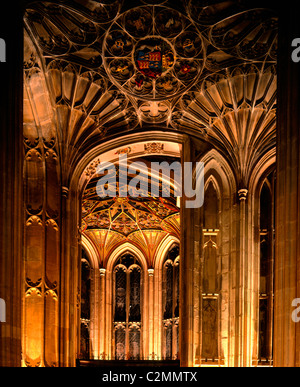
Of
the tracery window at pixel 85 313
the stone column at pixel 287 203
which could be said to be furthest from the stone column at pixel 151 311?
the stone column at pixel 287 203

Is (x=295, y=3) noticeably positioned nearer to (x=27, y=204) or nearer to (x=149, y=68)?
(x=149, y=68)

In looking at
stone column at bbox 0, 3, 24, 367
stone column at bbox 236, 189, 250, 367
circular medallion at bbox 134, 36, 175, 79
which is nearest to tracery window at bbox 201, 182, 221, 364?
stone column at bbox 236, 189, 250, 367

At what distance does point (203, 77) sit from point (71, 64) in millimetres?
3189

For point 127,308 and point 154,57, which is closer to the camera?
point 154,57

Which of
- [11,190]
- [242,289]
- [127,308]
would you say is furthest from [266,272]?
[127,308]

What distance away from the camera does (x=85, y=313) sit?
29922 millimetres

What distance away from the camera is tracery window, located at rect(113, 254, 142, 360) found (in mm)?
30031

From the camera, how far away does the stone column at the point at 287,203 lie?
11.5m

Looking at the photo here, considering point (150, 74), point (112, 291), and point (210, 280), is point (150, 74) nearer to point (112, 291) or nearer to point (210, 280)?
point (210, 280)

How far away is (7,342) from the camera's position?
444 inches

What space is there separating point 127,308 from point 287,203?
62.4 ft

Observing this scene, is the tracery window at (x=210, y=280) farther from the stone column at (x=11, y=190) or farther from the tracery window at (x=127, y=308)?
the tracery window at (x=127, y=308)
